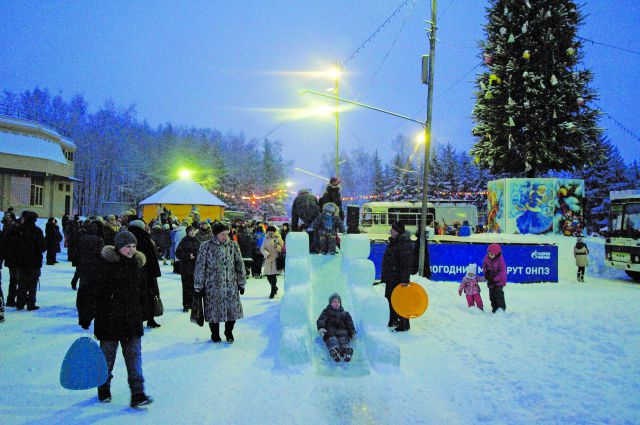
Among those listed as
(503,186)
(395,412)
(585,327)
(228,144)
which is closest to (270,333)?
(395,412)

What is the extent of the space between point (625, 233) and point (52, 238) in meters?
21.2

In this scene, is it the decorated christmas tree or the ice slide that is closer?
the ice slide

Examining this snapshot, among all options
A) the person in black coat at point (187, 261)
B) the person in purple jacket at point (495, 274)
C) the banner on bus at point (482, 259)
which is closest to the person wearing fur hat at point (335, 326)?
the person in black coat at point (187, 261)

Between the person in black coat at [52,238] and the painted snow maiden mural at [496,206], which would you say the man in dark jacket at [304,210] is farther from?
the painted snow maiden mural at [496,206]

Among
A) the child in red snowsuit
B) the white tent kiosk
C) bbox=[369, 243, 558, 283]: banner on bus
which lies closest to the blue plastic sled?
the child in red snowsuit

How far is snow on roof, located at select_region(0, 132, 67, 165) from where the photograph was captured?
32438 millimetres

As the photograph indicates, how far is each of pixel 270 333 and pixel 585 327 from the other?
583cm

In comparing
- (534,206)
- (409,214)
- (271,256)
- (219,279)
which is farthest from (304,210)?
(409,214)

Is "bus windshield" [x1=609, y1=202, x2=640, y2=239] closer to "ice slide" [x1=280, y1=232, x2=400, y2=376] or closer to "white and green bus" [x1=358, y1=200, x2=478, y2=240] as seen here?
"ice slide" [x1=280, y1=232, x2=400, y2=376]

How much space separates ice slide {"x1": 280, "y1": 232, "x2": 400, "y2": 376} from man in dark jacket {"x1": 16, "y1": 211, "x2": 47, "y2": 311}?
507 centimetres

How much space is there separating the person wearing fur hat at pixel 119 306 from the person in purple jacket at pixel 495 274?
7843 mm

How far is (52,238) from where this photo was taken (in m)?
17.3

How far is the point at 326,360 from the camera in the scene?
690cm

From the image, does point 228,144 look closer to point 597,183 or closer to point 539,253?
point 597,183
